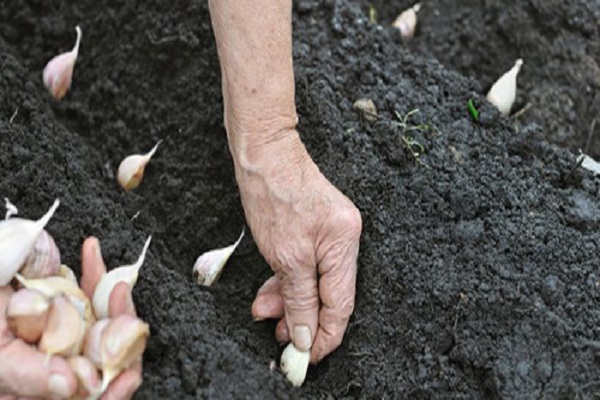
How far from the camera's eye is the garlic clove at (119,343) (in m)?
1.73

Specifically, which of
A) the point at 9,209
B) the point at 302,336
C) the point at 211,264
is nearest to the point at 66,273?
the point at 9,209

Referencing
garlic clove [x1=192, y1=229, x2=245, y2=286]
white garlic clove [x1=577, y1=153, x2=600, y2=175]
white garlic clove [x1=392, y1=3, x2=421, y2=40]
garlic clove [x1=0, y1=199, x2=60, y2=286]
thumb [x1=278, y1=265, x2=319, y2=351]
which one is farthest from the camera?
white garlic clove [x1=392, y1=3, x2=421, y2=40]

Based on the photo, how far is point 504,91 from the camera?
2.58 m

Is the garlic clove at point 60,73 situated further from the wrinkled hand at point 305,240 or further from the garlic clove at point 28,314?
the garlic clove at point 28,314

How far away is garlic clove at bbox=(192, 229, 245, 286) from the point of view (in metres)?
2.21

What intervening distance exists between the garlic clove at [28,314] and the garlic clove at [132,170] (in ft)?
2.39

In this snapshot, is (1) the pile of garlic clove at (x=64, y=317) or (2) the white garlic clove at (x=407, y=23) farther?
(2) the white garlic clove at (x=407, y=23)

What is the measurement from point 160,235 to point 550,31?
130cm

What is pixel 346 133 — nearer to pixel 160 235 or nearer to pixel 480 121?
pixel 480 121

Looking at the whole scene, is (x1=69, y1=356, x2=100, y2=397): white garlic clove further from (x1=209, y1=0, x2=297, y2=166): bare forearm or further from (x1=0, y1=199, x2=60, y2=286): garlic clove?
(x1=209, y1=0, x2=297, y2=166): bare forearm

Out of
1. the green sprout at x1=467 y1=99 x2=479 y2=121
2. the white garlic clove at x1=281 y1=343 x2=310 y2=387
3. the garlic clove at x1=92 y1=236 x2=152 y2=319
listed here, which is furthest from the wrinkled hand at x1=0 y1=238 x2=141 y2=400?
the green sprout at x1=467 y1=99 x2=479 y2=121

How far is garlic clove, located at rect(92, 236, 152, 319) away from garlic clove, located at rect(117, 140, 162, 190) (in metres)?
0.58

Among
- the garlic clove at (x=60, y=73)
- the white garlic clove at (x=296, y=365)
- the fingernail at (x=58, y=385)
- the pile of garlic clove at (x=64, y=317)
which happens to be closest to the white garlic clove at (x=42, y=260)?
the pile of garlic clove at (x=64, y=317)

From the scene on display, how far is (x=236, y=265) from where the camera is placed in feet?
7.51
